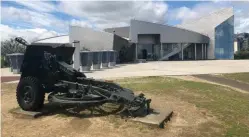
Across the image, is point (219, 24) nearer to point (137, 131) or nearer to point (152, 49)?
point (152, 49)

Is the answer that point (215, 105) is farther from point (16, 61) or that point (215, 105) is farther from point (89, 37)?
point (89, 37)

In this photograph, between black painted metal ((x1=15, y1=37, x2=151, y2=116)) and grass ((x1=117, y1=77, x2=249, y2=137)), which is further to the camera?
black painted metal ((x1=15, y1=37, x2=151, y2=116))

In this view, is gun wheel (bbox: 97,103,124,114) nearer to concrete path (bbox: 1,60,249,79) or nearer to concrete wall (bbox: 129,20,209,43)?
concrete path (bbox: 1,60,249,79)

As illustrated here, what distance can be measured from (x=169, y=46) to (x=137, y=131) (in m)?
42.2

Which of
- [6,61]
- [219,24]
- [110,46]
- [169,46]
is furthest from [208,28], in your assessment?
[6,61]

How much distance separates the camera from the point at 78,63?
2058cm

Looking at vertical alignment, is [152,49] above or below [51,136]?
above

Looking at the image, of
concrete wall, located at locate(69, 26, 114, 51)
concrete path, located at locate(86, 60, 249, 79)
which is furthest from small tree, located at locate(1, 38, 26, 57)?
concrete path, located at locate(86, 60, 249, 79)

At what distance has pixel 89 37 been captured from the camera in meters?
38.3

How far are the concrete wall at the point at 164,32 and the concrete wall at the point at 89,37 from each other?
595 centimetres

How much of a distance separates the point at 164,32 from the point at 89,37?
39.9ft

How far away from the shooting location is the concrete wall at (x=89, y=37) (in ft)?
121

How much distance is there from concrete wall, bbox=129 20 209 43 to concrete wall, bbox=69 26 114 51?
19.5ft

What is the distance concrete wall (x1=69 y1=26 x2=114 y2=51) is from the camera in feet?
121
